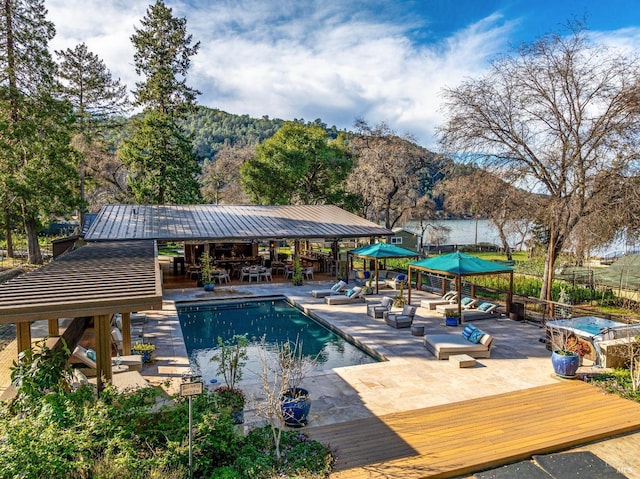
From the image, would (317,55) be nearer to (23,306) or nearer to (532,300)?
(532,300)

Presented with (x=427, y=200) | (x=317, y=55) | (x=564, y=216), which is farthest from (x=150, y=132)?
(x=564, y=216)

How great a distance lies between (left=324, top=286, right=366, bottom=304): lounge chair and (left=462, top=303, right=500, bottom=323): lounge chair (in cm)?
411

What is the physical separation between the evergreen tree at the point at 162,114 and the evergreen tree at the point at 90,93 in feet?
7.41

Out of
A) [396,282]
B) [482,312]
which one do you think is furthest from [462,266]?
[396,282]

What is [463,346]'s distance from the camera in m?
9.77

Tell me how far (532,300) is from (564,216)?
297 cm

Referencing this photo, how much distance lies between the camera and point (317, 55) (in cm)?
1658

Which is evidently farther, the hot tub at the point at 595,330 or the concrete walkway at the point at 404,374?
the hot tub at the point at 595,330

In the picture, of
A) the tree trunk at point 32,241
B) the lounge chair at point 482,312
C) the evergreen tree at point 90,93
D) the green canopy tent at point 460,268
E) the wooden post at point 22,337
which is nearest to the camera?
the wooden post at point 22,337

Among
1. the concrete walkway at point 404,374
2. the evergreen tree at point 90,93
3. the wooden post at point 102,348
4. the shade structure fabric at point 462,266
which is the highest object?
the evergreen tree at point 90,93

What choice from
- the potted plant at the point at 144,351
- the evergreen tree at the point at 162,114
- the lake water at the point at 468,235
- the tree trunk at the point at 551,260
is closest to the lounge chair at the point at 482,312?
the tree trunk at the point at 551,260

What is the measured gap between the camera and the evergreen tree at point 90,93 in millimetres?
32781

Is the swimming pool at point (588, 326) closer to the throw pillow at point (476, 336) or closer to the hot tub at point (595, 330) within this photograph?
the hot tub at point (595, 330)

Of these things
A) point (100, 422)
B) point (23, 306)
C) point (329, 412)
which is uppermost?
point (23, 306)
